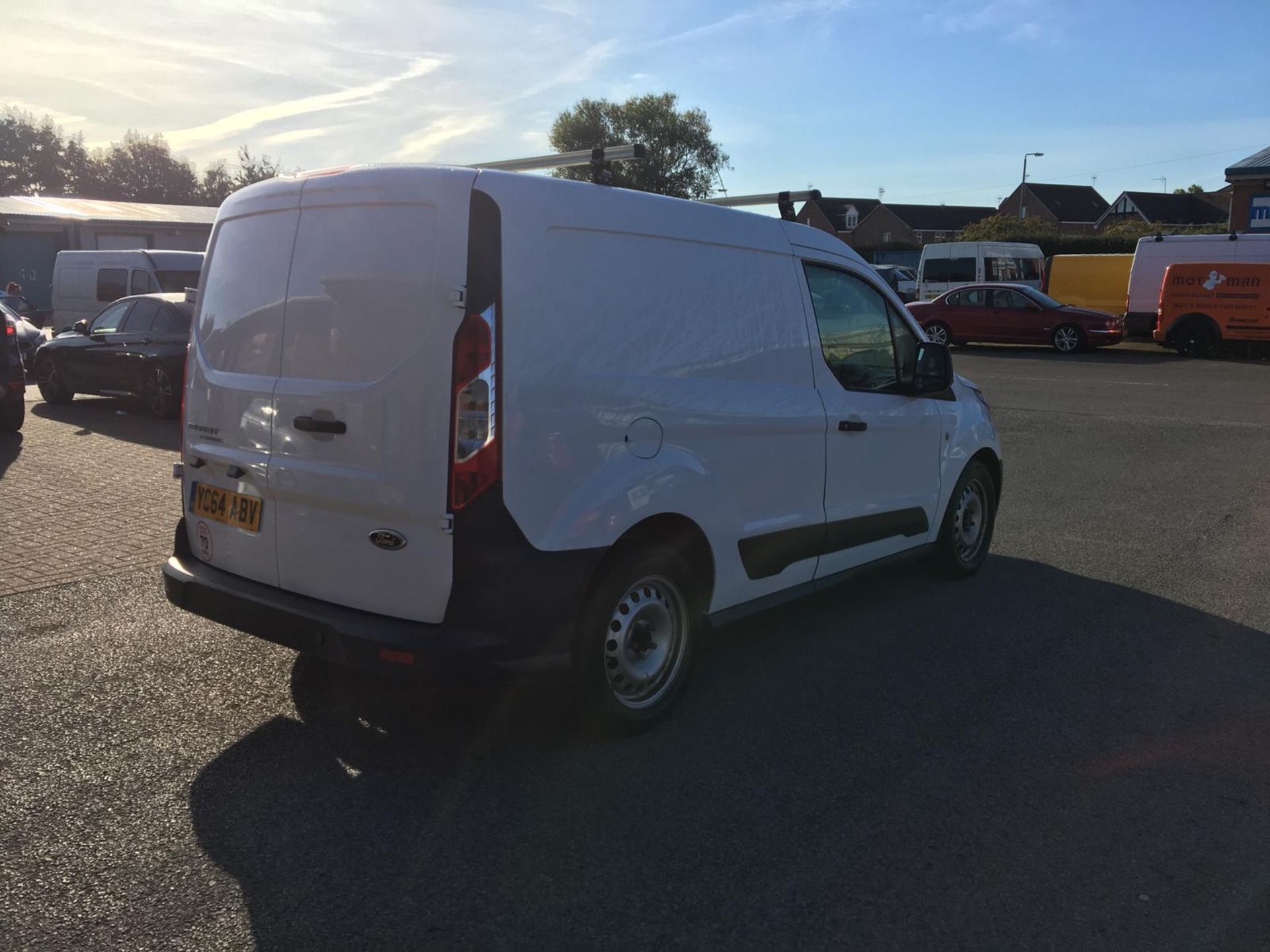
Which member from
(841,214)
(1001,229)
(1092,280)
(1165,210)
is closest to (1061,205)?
(1165,210)

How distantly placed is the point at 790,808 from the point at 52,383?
537 inches

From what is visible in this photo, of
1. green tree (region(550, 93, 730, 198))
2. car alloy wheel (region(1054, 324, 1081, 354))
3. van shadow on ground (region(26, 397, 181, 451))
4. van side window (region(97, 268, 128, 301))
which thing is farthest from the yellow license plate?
green tree (region(550, 93, 730, 198))

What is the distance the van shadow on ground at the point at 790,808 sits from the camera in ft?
9.73

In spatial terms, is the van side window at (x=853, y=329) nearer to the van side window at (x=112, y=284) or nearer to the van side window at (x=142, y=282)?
the van side window at (x=142, y=282)

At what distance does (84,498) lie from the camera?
8.30m

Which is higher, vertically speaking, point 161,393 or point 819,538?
point 161,393

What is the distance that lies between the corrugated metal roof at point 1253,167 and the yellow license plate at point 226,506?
3798cm

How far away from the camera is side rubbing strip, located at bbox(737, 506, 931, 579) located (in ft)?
15.3

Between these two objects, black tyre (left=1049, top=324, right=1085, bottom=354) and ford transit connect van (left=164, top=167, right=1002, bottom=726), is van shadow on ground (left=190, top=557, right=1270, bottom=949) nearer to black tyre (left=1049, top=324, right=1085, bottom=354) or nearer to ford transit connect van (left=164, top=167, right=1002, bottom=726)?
ford transit connect van (left=164, top=167, right=1002, bottom=726)

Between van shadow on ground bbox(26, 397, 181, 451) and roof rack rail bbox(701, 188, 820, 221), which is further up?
roof rack rail bbox(701, 188, 820, 221)

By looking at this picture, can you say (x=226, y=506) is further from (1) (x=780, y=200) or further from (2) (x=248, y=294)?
(1) (x=780, y=200)

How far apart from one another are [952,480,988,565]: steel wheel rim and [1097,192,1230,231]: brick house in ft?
252

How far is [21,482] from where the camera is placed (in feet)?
29.2

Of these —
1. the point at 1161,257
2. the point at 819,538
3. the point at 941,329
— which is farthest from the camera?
the point at 941,329
